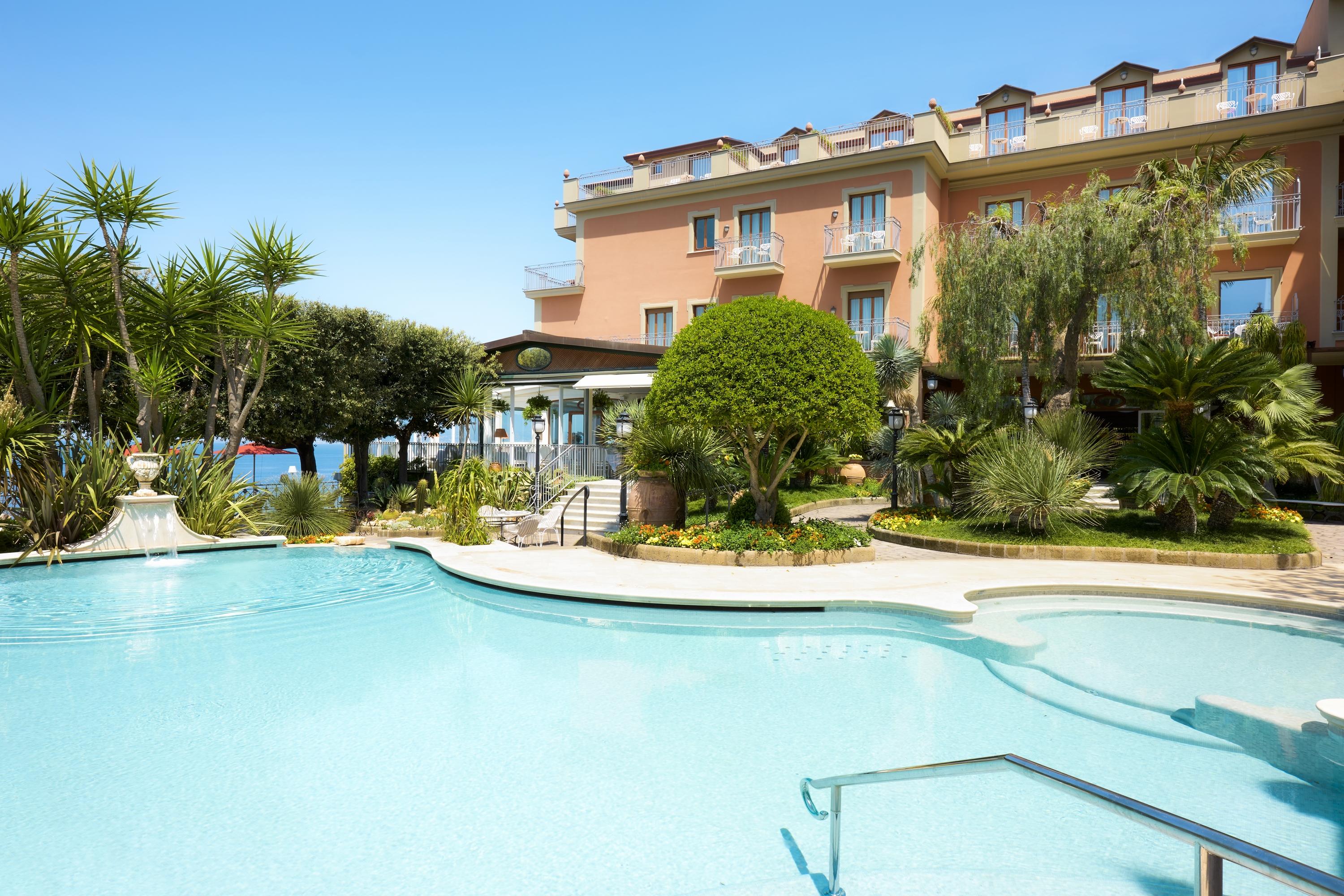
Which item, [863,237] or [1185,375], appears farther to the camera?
[863,237]

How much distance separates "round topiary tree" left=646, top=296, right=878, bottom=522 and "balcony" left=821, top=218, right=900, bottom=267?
12897mm

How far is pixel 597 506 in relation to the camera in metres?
15.9

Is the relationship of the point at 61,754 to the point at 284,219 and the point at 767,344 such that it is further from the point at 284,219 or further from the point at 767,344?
the point at 284,219

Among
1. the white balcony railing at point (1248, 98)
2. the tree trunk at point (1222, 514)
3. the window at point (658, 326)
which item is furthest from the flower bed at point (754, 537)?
the white balcony railing at point (1248, 98)

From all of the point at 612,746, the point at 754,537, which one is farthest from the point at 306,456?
the point at 612,746

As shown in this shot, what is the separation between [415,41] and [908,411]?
15.9 metres

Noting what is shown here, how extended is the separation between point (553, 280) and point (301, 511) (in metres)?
17.3

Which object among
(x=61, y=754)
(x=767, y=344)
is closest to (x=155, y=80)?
(x=767, y=344)

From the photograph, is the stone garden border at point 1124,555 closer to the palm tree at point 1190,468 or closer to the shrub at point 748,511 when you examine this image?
the palm tree at point 1190,468

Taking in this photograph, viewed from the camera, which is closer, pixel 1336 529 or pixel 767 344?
pixel 767 344

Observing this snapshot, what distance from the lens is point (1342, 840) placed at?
365 centimetres

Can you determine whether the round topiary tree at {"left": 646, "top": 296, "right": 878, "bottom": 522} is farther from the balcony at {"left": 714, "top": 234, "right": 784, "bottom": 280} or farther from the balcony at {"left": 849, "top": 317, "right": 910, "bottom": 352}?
the balcony at {"left": 714, "top": 234, "right": 784, "bottom": 280}

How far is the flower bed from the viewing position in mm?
10883

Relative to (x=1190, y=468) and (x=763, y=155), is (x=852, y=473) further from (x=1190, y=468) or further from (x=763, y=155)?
(x=763, y=155)
